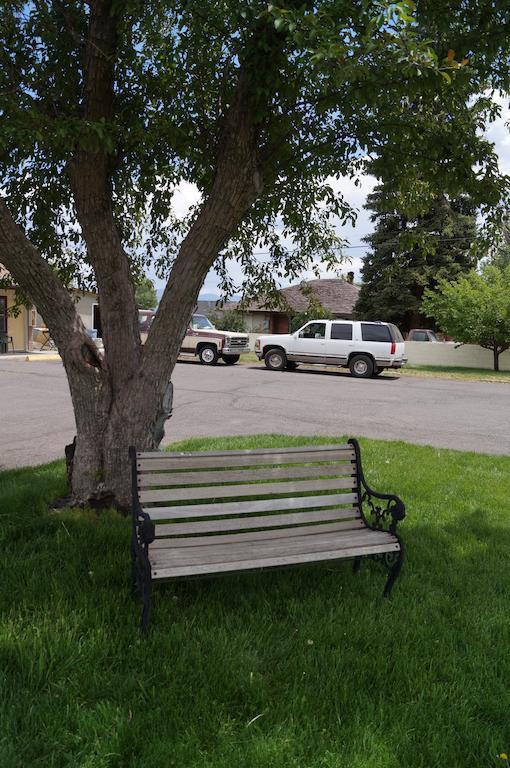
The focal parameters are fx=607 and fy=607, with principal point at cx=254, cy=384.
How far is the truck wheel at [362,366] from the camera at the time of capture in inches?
863

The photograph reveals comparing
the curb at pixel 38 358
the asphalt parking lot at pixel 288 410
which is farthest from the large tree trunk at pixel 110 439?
the curb at pixel 38 358

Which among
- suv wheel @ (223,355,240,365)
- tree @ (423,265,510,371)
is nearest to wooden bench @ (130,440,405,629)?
suv wheel @ (223,355,240,365)

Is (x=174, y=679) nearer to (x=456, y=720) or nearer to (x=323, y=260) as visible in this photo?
(x=456, y=720)

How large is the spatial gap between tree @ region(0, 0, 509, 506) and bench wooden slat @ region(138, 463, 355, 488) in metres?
1.12

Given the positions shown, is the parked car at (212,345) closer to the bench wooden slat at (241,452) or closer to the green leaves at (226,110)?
the green leaves at (226,110)

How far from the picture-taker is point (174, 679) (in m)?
2.71

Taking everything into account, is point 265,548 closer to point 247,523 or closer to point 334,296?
point 247,523

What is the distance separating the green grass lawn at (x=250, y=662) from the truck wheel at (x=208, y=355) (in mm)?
19821

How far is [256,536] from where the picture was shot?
378cm

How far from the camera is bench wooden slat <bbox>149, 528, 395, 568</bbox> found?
3.26 meters

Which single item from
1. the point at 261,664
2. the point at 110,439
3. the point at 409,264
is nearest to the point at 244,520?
the point at 261,664

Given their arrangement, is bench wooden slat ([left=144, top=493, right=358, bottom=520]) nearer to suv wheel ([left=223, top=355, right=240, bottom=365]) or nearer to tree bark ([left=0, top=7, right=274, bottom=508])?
tree bark ([left=0, top=7, right=274, bottom=508])

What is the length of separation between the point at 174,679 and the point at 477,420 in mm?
10225

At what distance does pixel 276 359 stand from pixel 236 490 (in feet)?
64.3
